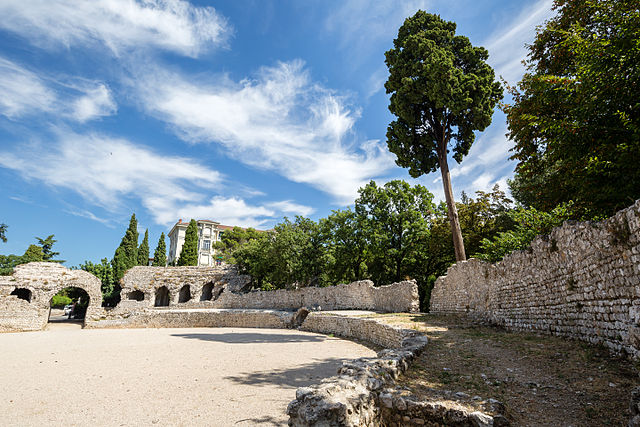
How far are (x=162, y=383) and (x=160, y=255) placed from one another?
4829 centimetres

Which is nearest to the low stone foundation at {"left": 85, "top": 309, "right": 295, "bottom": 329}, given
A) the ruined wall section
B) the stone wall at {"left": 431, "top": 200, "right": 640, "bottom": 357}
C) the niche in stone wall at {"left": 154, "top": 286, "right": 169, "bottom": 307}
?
the ruined wall section

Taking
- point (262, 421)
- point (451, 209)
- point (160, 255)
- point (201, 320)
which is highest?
point (160, 255)

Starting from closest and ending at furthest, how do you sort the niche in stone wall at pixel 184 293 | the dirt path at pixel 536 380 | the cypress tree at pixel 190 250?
the dirt path at pixel 536 380 → the niche in stone wall at pixel 184 293 → the cypress tree at pixel 190 250

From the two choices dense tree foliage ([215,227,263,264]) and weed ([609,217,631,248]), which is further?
Result: dense tree foliage ([215,227,263,264])

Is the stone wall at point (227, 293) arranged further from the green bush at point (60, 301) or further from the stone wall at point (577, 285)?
the green bush at point (60, 301)

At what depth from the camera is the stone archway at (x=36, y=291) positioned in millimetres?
22781

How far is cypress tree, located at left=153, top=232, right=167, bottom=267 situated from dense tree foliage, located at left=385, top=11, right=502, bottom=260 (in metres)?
43.9

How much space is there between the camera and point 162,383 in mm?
6840

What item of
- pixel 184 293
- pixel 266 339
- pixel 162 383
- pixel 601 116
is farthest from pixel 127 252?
pixel 601 116

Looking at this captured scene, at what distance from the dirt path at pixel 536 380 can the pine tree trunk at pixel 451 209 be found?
8.34 metres

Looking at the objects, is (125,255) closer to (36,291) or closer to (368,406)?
(36,291)

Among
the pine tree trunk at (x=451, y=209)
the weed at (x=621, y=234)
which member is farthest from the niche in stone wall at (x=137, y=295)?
the weed at (x=621, y=234)

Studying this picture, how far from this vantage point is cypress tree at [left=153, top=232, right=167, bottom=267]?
161ft

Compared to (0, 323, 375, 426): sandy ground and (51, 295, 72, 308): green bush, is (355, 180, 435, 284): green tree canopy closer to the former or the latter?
(0, 323, 375, 426): sandy ground
